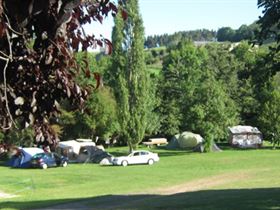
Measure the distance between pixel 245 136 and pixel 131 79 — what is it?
54.7 feet

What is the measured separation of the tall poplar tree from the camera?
174 ft

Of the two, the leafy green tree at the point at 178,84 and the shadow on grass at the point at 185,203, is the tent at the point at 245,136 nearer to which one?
the leafy green tree at the point at 178,84

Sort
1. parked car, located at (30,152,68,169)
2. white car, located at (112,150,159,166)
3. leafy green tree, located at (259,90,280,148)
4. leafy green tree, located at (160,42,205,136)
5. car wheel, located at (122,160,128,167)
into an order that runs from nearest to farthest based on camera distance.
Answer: car wheel, located at (122,160,128,167)
white car, located at (112,150,159,166)
parked car, located at (30,152,68,169)
leafy green tree, located at (259,90,280,148)
leafy green tree, located at (160,42,205,136)

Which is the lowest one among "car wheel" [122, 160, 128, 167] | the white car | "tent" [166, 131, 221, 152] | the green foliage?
"car wheel" [122, 160, 128, 167]

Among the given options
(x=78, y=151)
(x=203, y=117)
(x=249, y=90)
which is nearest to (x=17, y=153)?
(x=78, y=151)

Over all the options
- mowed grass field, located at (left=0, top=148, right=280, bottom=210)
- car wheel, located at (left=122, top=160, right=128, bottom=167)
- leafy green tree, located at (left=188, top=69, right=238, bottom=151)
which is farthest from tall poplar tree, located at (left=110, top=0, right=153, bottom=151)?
mowed grass field, located at (left=0, top=148, right=280, bottom=210)

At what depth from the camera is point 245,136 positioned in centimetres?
6219

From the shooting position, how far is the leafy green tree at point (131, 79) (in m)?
53.1

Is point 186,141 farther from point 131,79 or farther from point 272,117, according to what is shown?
→ point 131,79

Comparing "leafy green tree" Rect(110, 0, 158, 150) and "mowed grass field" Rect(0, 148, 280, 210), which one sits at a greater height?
"leafy green tree" Rect(110, 0, 158, 150)

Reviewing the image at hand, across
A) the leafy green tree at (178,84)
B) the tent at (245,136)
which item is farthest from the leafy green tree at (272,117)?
the leafy green tree at (178,84)

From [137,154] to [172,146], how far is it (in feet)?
68.2

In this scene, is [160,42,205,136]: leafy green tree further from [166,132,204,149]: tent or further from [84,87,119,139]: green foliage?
[84,87,119,139]: green foliage

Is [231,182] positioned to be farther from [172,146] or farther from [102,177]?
[172,146]
